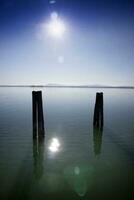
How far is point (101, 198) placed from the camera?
687cm

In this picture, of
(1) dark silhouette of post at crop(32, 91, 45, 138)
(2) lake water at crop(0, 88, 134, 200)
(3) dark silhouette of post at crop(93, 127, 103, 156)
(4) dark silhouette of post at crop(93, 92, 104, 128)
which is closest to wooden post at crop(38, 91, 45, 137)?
(1) dark silhouette of post at crop(32, 91, 45, 138)

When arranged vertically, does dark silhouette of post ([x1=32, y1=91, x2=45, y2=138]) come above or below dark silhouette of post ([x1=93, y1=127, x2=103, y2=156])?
above

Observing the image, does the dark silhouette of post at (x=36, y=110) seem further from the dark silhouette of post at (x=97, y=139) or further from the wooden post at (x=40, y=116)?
the dark silhouette of post at (x=97, y=139)

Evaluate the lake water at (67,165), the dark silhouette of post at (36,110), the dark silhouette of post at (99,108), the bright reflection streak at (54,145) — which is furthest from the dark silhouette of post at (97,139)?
the dark silhouette of post at (36,110)

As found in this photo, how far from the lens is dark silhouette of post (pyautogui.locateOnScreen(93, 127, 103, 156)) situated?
39.1ft

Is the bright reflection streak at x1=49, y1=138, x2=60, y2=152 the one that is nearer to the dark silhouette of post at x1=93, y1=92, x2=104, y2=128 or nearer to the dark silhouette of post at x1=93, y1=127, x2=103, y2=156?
the dark silhouette of post at x1=93, y1=127, x2=103, y2=156

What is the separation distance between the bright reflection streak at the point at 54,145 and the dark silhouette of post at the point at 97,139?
7.42 ft

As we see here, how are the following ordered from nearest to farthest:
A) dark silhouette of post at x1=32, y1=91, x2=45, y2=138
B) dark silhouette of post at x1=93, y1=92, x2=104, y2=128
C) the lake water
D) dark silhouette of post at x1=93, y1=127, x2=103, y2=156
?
the lake water, dark silhouette of post at x1=93, y1=127, x2=103, y2=156, dark silhouette of post at x1=32, y1=91, x2=45, y2=138, dark silhouette of post at x1=93, y1=92, x2=104, y2=128

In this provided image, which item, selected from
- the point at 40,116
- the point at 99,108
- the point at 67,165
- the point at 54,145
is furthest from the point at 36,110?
the point at 99,108

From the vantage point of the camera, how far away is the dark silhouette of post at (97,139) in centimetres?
1191

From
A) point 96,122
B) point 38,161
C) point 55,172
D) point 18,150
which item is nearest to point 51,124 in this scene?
point 96,122

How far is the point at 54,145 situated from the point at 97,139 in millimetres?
3104

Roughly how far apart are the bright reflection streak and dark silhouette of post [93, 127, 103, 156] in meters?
2.26

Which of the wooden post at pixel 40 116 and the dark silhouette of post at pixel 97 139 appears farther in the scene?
the wooden post at pixel 40 116
